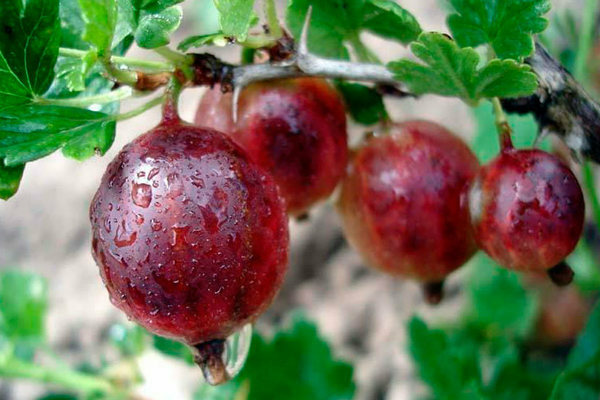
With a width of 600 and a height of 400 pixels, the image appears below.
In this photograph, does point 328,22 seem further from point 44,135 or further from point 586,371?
point 586,371

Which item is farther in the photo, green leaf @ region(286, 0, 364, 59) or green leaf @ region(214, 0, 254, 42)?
green leaf @ region(286, 0, 364, 59)

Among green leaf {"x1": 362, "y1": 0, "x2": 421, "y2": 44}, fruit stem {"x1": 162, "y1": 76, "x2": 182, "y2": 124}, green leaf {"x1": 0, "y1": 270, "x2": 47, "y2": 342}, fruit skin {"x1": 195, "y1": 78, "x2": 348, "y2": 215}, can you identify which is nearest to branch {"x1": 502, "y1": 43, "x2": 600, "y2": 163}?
green leaf {"x1": 362, "y1": 0, "x2": 421, "y2": 44}

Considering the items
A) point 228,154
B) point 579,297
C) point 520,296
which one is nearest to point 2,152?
point 228,154

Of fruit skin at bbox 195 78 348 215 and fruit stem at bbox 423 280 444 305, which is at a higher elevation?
fruit skin at bbox 195 78 348 215

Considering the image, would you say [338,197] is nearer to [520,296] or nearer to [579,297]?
[520,296]

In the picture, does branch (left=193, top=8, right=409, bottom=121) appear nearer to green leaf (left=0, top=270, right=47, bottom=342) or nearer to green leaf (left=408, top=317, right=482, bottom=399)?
green leaf (left=408, top=317, right=482, bottom=399)
